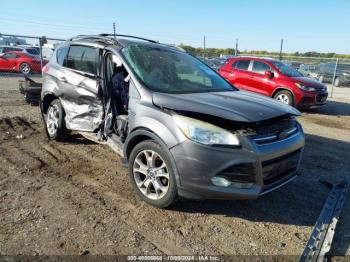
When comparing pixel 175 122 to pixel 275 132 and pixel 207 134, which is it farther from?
pixel 275 132

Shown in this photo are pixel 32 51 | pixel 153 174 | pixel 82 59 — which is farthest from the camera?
pixel 32 51

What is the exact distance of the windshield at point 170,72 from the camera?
422 centimetres

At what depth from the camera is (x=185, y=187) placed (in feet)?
11.3

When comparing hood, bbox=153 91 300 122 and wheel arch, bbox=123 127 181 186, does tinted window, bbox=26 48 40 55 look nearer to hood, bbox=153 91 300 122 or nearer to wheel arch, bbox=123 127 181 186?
wheel arch, bbox=123 127 181 186

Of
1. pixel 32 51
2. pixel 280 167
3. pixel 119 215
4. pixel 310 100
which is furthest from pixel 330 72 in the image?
pixel 119 215

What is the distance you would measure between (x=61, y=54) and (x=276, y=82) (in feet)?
24.8

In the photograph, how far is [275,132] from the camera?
11.9 ft

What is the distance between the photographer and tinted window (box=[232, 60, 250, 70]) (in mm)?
12012

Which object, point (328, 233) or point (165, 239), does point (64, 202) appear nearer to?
point (165, 239)

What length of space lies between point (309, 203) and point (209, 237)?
1583 millimetres

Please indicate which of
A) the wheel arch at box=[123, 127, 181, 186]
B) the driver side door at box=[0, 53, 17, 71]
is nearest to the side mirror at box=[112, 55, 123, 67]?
the wheel arch at box=[123, 127, 181, 186]

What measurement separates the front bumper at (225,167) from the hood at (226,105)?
0.30m

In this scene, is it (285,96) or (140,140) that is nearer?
(140,140)

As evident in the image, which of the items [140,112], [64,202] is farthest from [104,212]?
[140,112]
